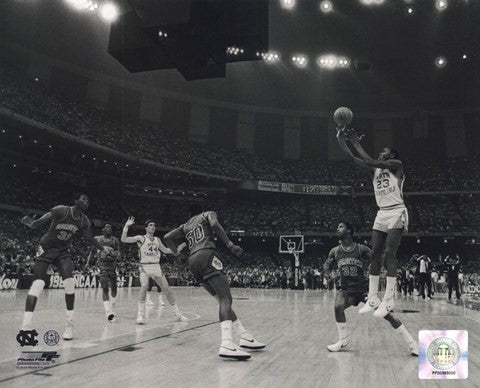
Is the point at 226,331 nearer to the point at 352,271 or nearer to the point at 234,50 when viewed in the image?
the point at 352,271

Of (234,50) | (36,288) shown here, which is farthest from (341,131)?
(234,50)

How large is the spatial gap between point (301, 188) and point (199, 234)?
110ft

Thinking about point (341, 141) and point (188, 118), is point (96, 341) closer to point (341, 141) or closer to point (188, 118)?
point (341, 141)

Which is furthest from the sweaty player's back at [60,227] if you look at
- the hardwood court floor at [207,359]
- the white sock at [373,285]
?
the white sock at [373,285]

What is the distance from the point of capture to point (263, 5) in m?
9.07

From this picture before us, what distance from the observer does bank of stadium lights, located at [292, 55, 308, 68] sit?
3368 cm

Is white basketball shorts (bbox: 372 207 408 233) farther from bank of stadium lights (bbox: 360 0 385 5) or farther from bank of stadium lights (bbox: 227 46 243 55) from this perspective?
bank of stadium lights (bbox: 360 0 385 5)

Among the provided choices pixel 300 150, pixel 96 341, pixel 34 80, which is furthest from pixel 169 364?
pixel 300 150

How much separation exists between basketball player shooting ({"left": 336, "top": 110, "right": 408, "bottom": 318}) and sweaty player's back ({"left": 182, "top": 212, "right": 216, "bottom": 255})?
187 centimetres

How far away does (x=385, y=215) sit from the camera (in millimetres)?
5383

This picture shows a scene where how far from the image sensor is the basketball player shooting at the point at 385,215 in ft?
16.9

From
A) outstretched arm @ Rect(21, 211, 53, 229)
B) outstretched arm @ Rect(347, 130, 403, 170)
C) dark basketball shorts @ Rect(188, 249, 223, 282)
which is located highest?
outstretched arm @ Rect(347, 130, 403, 170)

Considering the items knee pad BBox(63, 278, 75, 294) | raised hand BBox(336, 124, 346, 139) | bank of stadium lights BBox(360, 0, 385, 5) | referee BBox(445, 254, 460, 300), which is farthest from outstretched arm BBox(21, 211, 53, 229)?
bank of stadium lights BBox(360, 0, 385, 5)

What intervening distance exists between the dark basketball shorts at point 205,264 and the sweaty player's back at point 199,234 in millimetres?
74
